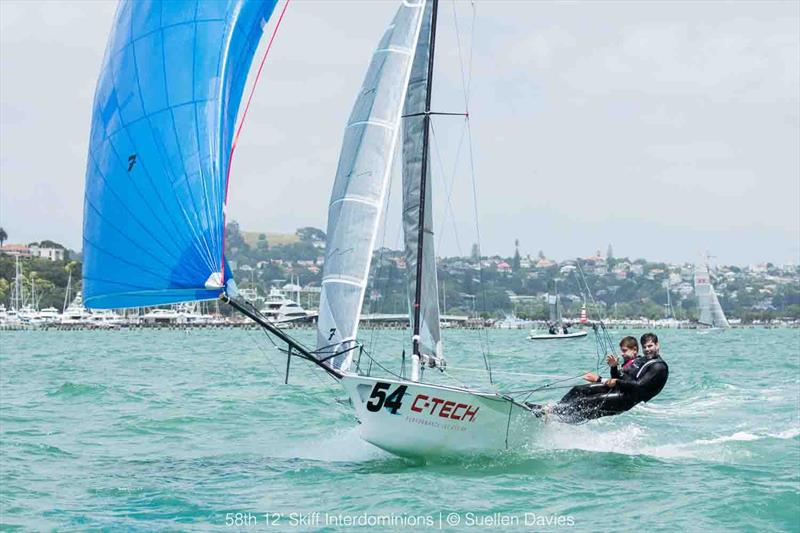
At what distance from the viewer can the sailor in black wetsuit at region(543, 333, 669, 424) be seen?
42.9 feet

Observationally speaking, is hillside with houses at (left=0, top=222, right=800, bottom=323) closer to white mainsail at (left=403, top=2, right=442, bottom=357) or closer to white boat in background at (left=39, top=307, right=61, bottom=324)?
white boat in background at (left=39, top=307, right=61, bottom=324)

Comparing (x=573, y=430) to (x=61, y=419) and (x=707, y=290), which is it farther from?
(x=707, y=290)

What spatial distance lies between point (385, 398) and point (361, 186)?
251 centimetres

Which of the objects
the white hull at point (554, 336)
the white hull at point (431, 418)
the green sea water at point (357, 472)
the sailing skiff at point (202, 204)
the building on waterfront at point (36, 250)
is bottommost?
the green sea water at point (357, 472)

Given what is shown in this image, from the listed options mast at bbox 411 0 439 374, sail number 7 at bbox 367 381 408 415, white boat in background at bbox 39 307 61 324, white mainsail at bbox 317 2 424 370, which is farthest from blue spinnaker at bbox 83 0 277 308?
white boat in background at bbox 39 307 61 324

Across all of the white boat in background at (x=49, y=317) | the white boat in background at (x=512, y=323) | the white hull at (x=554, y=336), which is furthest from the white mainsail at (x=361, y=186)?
the white boat in background at (x=512, y=323)

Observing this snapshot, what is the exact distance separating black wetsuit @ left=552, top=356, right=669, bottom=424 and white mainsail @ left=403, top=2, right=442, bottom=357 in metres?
2.11

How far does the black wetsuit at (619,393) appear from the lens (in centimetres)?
1308

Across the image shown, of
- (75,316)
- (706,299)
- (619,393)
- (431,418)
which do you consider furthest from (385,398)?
(75,316)

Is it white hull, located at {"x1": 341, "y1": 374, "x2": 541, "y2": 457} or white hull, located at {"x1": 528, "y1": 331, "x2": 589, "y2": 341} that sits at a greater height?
white hull, located at {"x1": 341, "y1": 374, "x2": 541, "y2": 457}

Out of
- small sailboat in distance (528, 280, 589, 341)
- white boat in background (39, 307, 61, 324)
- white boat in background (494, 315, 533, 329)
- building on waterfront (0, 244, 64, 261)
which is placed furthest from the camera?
building on waterfront (0, 244, 64, 261)

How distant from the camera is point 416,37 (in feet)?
45.9

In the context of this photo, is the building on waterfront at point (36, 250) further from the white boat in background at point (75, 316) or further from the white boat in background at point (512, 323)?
the white boat in background at point (512, 323)

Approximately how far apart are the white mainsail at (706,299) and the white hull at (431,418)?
81.3 metres
